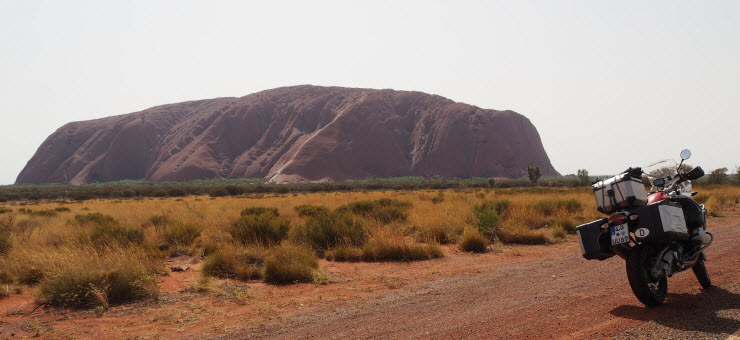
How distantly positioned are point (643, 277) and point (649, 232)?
0.48m

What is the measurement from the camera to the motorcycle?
4.72 metres

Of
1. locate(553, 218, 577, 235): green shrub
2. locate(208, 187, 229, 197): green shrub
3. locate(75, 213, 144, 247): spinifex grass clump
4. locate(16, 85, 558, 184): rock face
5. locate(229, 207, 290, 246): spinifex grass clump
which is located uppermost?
locate(16, 85, 558, 184): rock face

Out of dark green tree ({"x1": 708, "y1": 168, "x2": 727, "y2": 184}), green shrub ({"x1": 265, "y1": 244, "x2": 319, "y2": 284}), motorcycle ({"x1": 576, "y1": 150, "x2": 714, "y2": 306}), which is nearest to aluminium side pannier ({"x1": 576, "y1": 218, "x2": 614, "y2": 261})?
motorcycle ({"x1": 576, "y1": 150, "x2": 714, "y2": 306})

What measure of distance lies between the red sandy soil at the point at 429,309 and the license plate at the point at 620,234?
781mm

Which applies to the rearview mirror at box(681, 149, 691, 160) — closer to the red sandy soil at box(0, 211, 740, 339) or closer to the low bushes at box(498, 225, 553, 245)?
the red sandy soil at box(0, 211, 740, 339)

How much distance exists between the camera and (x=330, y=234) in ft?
35.8

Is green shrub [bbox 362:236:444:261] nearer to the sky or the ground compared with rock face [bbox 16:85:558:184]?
nearer to the ground

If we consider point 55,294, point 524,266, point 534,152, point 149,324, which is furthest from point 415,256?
point 534,152

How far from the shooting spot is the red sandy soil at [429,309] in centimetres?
451

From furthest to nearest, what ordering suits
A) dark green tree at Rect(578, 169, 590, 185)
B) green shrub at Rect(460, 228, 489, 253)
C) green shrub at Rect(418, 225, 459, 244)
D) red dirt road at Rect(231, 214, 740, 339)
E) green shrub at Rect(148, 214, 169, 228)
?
dark green tree at Rect(578, 169, 590, 185)
green shrub at Rect(148, 214, 169, 228)
green shrub at Rect(418, 225, 459, 244)
green shrub at Rect(460, 228, 489, 253)
red dirt road at Rect(231, 214, 740, 339)

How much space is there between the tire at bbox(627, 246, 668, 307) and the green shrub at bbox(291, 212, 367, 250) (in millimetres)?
6492

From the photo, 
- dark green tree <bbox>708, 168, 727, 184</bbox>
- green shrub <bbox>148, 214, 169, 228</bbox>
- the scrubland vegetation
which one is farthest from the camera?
dark green tree <bbox>708, 168, 727, 184</bbox>

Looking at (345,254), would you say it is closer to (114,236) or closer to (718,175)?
(114,236)

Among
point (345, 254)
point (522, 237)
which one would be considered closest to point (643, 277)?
point (345, 254)
